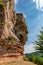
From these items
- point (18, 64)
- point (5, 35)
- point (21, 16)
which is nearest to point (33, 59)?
point (5, 35)

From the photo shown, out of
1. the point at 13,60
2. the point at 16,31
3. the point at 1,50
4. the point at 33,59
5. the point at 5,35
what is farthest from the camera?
the point at 16,31

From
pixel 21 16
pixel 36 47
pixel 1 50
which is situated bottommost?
pixel 36 47

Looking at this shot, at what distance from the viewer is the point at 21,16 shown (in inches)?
1020

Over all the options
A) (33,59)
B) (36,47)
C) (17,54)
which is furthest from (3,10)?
(36,47)

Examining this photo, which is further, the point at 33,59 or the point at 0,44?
the point at 33,59

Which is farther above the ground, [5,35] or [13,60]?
[5,35]

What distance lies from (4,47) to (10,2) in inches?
258

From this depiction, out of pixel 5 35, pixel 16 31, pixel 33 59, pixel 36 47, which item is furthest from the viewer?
pixel 36 47

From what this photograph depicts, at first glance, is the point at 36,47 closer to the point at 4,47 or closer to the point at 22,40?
the point at 22,40

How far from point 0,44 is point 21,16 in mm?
10059

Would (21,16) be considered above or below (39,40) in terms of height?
above

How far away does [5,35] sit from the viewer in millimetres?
18703

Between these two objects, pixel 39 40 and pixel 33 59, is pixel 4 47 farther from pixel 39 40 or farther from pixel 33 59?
pixel 39 40

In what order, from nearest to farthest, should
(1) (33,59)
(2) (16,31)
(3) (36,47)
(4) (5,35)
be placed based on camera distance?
(4) (5,35) < (1) (33,59) < (2) (16,31) < (3) (36,47)
